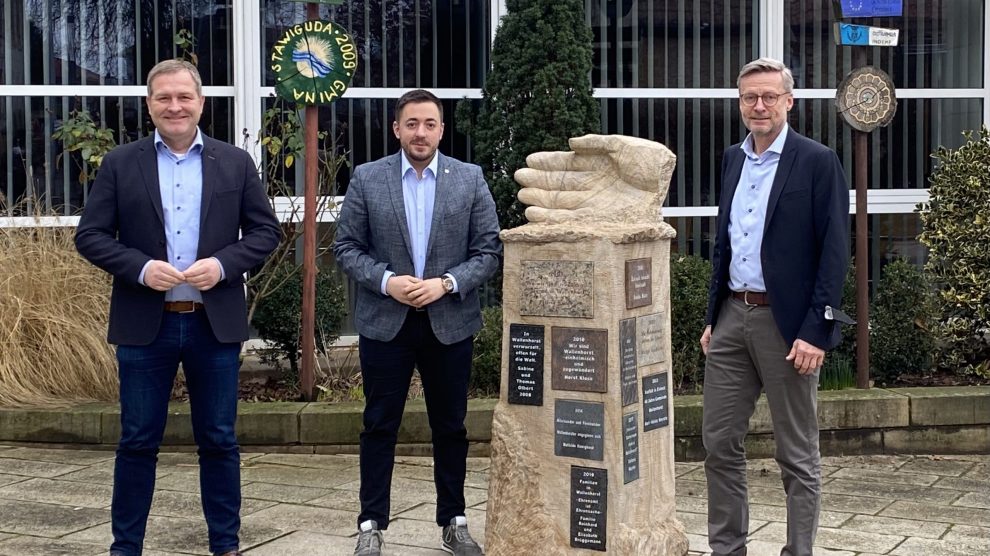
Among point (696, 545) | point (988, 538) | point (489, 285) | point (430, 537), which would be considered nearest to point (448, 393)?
point (430, 537)

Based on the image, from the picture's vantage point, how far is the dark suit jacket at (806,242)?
15.2 ft

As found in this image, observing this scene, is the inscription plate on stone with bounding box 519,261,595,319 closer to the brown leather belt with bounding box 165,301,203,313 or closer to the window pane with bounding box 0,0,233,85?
the brown leather belt with bounding box 165,301,203,313

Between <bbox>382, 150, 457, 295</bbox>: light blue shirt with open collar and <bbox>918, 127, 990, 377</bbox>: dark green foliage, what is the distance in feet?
13.9

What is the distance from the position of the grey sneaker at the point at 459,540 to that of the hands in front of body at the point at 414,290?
3.17 feet

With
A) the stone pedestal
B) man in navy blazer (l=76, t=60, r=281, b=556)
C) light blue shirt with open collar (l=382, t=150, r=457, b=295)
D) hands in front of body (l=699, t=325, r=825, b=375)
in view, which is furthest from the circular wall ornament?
hands in front of body (l=699, t=325, r=825, b=375)

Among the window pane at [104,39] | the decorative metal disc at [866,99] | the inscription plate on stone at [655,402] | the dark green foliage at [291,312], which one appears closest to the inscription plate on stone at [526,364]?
the inscription plate on stone at [655,402]

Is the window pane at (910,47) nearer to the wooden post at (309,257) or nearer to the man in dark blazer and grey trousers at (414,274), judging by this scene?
the wooden post at (309,257)

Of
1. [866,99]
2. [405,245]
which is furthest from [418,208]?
[866,99]

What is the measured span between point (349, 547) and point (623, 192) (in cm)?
190

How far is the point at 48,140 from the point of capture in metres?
8.62

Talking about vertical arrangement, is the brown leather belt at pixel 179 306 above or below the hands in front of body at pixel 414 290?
below

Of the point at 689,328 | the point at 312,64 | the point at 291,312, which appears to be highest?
the point at 312,64

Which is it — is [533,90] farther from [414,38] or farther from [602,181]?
[602,181]

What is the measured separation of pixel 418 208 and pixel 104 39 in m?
4.50
